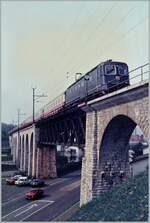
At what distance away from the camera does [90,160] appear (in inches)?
895

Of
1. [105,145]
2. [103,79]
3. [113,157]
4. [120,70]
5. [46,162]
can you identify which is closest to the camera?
[105,145]

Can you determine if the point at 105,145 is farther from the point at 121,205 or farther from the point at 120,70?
the point at 120,70

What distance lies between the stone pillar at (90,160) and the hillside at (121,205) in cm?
97

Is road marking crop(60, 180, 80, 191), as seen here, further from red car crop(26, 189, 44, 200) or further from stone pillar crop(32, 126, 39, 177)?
stone pillar crop(32, 126, 39, 177)

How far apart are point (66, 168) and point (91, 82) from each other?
28.8m

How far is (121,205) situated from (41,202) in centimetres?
1459

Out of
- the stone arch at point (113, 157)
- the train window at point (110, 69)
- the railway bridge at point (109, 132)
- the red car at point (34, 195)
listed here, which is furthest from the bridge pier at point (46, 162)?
the stone arch at point (113, 157)

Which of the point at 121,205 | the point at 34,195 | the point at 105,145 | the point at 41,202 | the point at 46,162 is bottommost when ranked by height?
the point at 41,202

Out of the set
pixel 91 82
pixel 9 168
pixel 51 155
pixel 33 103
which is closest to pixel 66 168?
pixel 51 155

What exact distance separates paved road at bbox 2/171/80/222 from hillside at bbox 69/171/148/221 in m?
5.67

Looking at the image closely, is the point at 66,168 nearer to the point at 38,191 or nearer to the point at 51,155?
the point at 51,155

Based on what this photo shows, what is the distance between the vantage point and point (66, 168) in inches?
2083

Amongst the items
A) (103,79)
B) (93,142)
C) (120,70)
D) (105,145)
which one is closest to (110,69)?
(120,70)

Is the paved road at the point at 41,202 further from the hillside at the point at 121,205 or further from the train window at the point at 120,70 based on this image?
the train window at the point at 120,70
